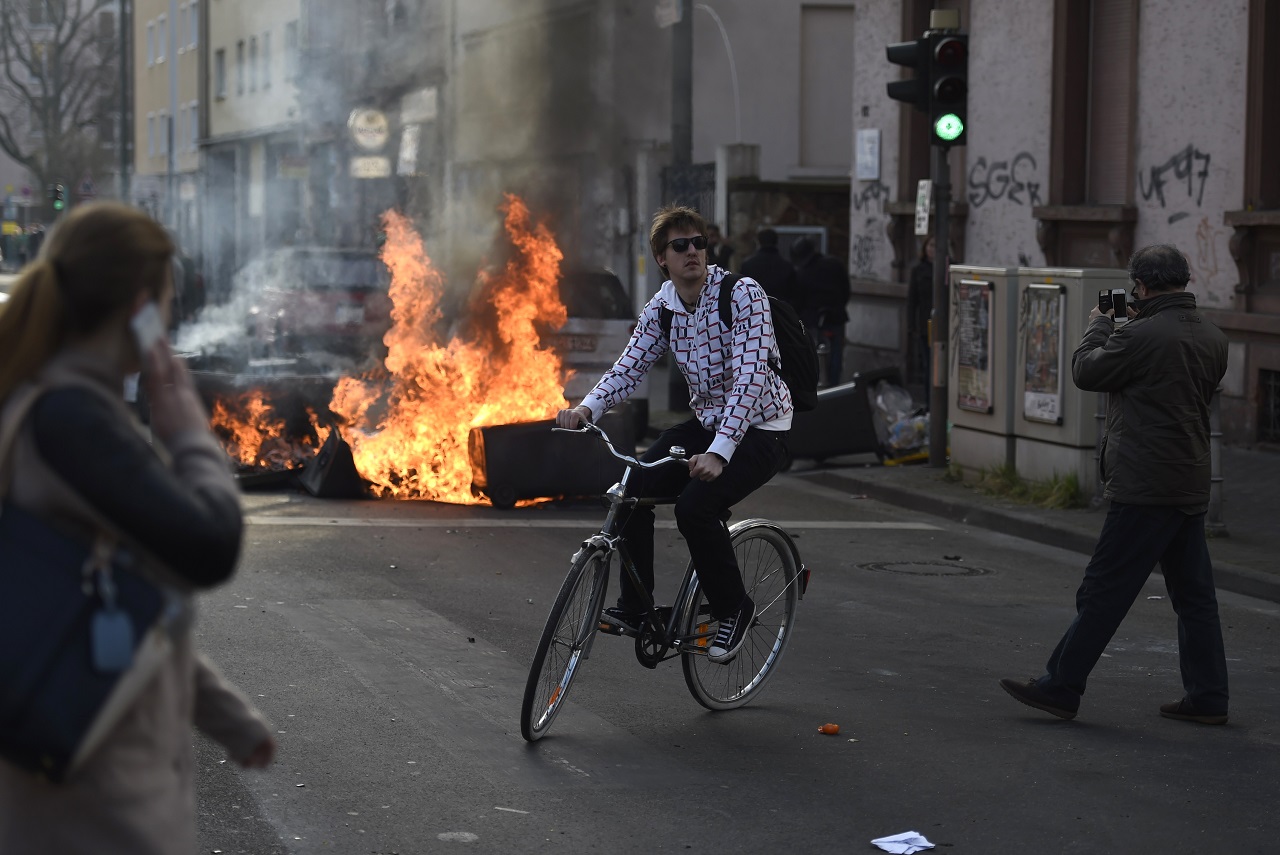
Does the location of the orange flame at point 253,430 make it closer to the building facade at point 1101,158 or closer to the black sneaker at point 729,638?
the black sneaker at point 729,638

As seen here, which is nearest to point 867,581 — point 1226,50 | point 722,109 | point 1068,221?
point 1226,50

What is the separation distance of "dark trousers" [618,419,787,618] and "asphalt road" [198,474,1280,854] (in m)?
0.51

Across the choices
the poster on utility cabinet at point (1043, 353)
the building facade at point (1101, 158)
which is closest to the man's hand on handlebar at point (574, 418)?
the poster on utility cabinet at point (1043, 353)

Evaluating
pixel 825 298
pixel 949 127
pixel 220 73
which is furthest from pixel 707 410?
pixel 220 73

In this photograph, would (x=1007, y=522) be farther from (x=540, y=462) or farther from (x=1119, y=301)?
(x=1119, y=301)

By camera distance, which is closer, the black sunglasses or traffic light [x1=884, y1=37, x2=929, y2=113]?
the black sunglasses

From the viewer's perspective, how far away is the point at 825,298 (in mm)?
19406

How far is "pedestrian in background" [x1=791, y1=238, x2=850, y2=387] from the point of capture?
19.4 m

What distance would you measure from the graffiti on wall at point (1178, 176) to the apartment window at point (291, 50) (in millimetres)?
19131

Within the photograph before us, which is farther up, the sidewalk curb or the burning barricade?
the burning barricade

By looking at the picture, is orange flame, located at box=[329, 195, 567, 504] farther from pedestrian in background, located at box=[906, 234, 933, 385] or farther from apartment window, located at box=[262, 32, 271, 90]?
apartment window, located at box=[262, 32, 271, 90]

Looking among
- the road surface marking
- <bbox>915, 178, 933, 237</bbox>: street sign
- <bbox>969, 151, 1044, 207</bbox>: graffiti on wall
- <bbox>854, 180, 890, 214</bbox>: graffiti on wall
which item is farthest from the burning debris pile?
<bbox>854, 180, 890, 214</bbox>: graffiti on wall

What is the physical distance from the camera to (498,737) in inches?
231

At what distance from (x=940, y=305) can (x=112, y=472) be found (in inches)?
469
